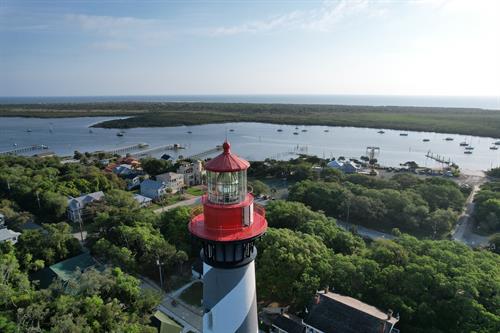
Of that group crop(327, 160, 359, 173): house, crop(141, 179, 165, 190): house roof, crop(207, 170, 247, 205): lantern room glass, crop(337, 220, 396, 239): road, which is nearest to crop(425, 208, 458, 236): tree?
crop(337, 220, 396, 239): road

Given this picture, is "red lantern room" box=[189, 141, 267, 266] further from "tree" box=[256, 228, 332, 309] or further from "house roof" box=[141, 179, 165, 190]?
"house roof" box=[141, 179, 165, 190]

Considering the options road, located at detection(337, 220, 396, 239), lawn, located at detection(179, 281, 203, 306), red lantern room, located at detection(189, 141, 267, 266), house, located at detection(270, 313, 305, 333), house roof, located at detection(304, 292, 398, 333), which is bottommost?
road, located at detection(337, 220, 396, 239)

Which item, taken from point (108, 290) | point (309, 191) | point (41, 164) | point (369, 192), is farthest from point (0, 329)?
point (41, 164)

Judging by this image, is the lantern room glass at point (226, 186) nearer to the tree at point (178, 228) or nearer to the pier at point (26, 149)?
the tree at point (178, 228)

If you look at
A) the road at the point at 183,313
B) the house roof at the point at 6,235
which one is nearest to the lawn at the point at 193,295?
the road at the point at 183,313

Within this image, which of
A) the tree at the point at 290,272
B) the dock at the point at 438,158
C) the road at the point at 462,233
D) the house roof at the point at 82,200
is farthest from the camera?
the dock at the point at 438,158

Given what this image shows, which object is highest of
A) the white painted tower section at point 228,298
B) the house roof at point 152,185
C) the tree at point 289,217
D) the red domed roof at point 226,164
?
the red domed roof at point 226,164

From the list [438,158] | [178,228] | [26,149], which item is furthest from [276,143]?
[178,228]
